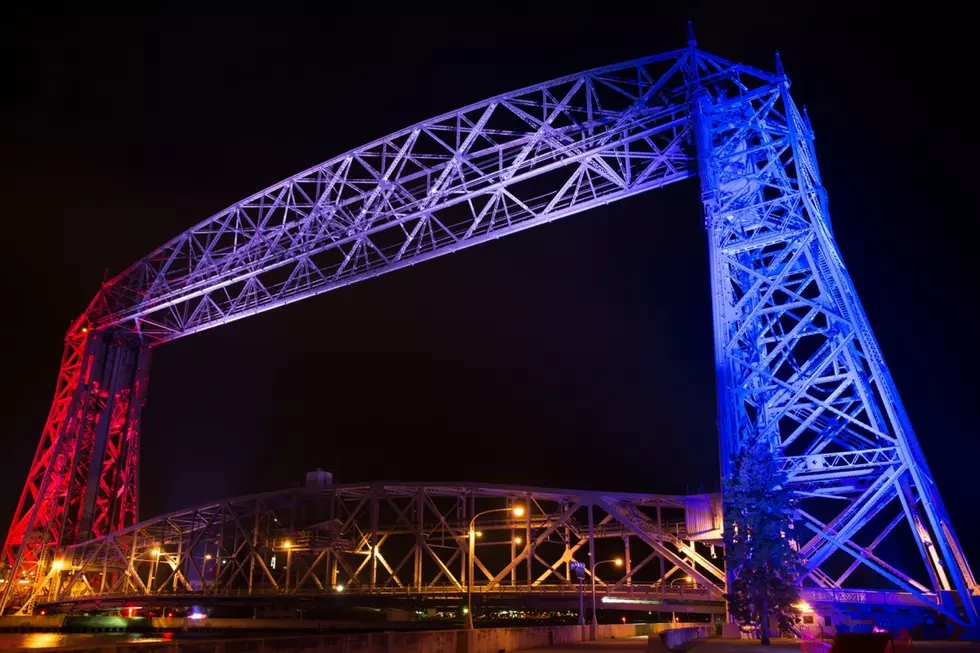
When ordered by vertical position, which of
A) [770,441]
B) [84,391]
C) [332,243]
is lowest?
[770,441]

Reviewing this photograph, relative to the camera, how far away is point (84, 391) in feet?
161

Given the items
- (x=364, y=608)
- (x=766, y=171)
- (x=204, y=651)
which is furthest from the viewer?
(x=364, y=608)

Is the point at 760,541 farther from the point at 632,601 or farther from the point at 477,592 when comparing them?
the point at 477,592

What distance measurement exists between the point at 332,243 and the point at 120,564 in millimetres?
Result: 33400

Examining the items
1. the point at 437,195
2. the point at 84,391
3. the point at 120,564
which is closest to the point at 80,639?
the point at 84,391

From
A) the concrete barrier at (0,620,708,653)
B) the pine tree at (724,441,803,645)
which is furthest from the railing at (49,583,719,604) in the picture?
the pine tree at (724,441,803,645)

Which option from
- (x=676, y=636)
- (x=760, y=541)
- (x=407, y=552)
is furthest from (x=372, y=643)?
(x=407, y=552)

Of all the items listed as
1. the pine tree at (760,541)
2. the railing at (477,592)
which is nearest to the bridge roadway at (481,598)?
the railing at (477,592)

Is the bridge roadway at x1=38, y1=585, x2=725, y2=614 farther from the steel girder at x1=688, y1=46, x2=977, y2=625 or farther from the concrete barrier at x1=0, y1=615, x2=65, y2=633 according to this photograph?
the steel girder at x1=688, y1=46, x2=977, y2=625

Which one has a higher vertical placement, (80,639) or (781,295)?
(781,295)

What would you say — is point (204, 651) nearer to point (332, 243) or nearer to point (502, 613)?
point (332, 243)

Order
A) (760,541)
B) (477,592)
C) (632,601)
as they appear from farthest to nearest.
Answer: (477,592)
(632,601)
(760,541)

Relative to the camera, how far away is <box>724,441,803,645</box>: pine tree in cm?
2291

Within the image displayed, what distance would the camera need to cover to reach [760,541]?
23656 mm
